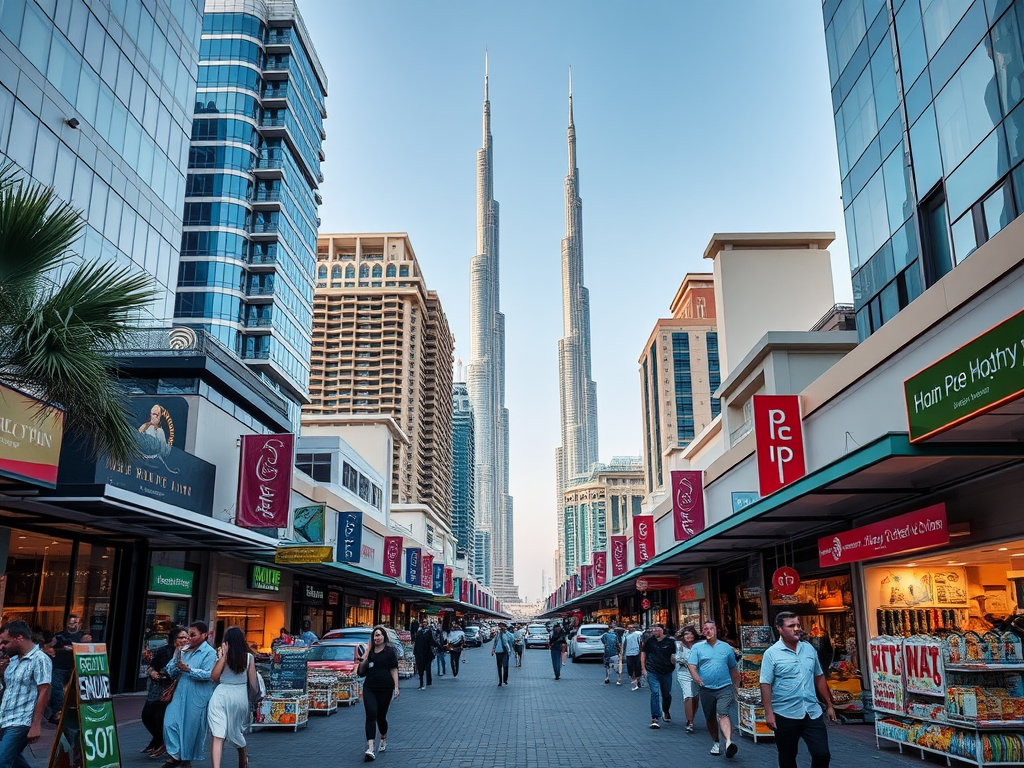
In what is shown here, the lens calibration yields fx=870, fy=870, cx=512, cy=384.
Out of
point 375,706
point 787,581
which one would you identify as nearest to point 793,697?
point 375,706

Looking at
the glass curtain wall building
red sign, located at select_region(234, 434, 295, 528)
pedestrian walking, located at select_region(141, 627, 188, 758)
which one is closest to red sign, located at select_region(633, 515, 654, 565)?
the glass curtain wall building

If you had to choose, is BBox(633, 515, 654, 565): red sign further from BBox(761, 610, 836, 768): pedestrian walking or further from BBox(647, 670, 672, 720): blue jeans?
BBox(761, 610, 836, 768): pedestrian walking

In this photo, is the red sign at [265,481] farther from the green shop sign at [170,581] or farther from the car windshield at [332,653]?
the car windshield at [332,653]

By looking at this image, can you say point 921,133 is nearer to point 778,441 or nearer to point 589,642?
point 778,441

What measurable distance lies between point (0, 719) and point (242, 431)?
19.8 meters

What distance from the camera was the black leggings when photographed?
11.0 metres

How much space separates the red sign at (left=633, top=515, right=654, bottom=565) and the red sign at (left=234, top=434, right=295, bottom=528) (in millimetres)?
15679

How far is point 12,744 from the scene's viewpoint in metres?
6.81

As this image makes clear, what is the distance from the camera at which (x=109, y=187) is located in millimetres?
30406

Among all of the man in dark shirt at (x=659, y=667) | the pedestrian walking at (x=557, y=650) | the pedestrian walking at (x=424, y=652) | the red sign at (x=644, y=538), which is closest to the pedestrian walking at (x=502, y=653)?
the pedestrian walking at (x=424, y=652)

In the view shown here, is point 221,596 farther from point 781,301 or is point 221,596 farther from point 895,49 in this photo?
point 781,301

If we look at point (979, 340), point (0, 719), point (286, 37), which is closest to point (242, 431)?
point (0, 719)

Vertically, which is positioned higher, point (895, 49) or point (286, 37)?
point (286, 37)

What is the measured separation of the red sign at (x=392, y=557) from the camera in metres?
43.5
